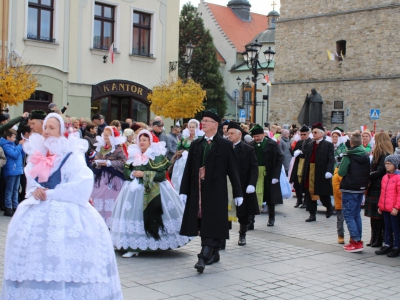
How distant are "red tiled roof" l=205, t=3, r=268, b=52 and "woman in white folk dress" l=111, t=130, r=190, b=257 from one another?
57679 millimetres

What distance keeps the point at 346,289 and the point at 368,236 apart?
379cm

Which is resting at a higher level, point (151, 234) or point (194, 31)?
point (194, 31)

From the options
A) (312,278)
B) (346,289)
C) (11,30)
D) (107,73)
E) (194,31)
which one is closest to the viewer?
(346,289)

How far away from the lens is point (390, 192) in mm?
8266

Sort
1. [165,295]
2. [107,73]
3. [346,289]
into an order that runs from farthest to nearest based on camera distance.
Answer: [107,73], [346,289], [165,295]

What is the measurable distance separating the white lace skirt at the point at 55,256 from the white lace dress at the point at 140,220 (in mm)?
3004

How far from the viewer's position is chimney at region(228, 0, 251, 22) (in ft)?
237

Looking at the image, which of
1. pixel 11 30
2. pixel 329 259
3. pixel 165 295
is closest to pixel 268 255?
pixel 329 259

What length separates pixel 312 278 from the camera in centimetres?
709

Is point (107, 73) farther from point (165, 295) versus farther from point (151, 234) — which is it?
point (165, 295)

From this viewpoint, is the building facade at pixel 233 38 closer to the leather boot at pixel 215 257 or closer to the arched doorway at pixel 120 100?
the arched doorway at pixel 120 100

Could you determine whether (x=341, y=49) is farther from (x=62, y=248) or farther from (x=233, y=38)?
(x=62, y=248)

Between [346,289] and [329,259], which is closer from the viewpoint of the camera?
[346,289]

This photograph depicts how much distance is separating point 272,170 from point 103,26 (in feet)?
48.5
